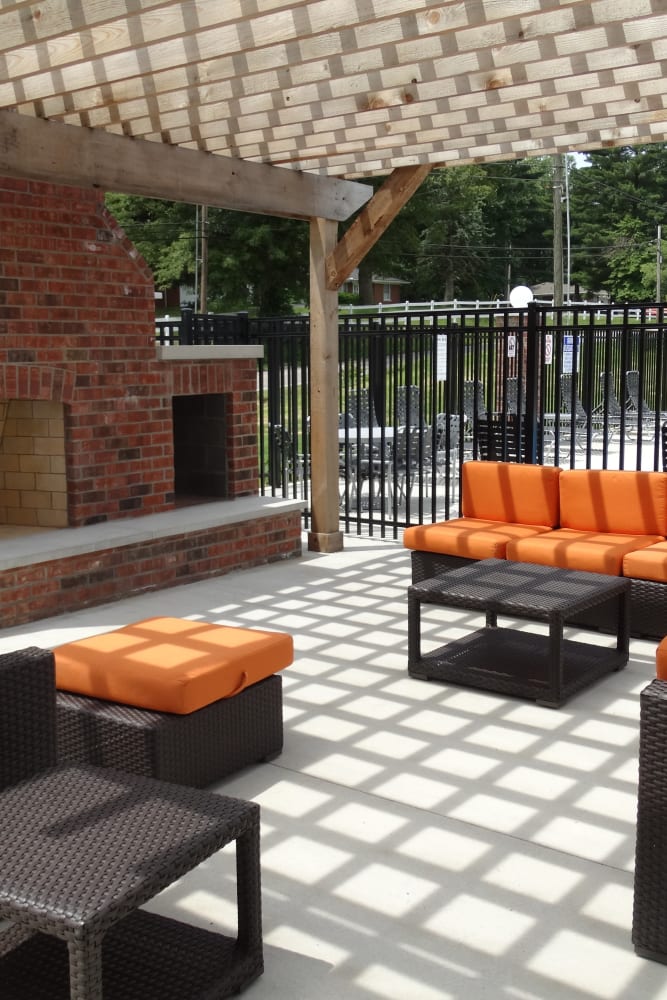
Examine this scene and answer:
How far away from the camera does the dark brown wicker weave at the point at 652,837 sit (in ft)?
9.20

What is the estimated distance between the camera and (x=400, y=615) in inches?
260

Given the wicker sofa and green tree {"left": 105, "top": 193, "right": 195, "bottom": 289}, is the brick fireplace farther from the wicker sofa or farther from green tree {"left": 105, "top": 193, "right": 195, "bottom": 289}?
green tree {"left": 105, "top": 193, "right": 195, "bottom": 289}

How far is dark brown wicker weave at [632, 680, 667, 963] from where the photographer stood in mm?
2805

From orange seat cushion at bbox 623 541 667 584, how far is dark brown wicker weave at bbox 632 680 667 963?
3.15 metres

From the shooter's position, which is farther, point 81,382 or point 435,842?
point 81,382

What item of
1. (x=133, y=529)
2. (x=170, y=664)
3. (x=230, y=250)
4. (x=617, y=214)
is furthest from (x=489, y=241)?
(x=170, y=664)

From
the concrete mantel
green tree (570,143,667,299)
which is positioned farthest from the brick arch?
green tree (570,143,667,299)

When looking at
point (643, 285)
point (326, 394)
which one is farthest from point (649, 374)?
point (643, 285)

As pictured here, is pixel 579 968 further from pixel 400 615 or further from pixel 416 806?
pixel 400 615

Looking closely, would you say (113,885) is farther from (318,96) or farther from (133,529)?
(133,529)

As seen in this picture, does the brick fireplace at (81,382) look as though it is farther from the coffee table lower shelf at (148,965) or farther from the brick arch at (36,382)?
the coffee table lower shelf at (148,965)

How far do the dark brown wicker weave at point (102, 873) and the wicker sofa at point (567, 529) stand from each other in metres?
Result: 3.72

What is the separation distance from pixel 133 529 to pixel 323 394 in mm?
2125

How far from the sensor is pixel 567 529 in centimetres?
686
